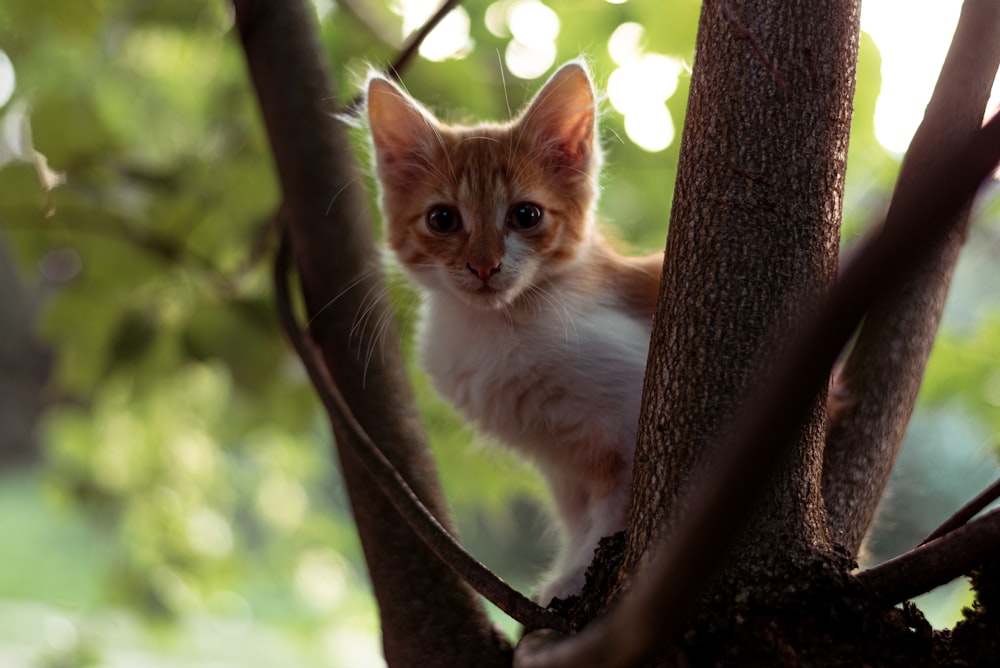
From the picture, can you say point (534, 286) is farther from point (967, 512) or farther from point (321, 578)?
point (321, 578)

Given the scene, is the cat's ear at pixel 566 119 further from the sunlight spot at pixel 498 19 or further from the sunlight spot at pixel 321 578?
the sunlight spot at pixel 321 578

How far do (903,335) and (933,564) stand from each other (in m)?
0.23

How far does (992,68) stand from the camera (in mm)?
616

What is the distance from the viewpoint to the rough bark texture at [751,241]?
0.51 meters

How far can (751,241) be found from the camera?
0.52m

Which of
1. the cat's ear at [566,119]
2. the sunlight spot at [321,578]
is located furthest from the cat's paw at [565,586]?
the sunlight spot at [321,578]

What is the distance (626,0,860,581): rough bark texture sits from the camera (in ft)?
1.67

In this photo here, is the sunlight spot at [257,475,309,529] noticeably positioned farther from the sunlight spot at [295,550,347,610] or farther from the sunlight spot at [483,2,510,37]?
the sunlight spot at [483,2,510,37]

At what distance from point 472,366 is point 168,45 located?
1291 millimetres

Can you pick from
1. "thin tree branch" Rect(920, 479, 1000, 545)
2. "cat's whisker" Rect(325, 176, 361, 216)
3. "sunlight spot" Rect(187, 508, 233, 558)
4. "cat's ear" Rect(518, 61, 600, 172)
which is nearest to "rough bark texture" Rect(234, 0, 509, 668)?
"cat's whisker" Rect(325, 176, 361, 216)

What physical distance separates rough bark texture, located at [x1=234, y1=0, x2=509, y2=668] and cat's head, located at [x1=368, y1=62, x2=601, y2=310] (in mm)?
148

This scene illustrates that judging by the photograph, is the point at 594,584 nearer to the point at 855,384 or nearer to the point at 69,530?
the point at 855,384

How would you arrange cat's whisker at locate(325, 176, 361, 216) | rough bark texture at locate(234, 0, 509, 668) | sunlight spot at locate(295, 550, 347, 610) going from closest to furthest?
rough bark texture at locate(234, 0, 509, 668), cat's whisker at locate(325, 176, 361, 216), sunlight spot at locate(295, 550, 347, 610)

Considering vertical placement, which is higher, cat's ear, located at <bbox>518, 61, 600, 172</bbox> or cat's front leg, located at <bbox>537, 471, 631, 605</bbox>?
cat's ear, located at <bbox>518, 61, 600, 172</bbox>
